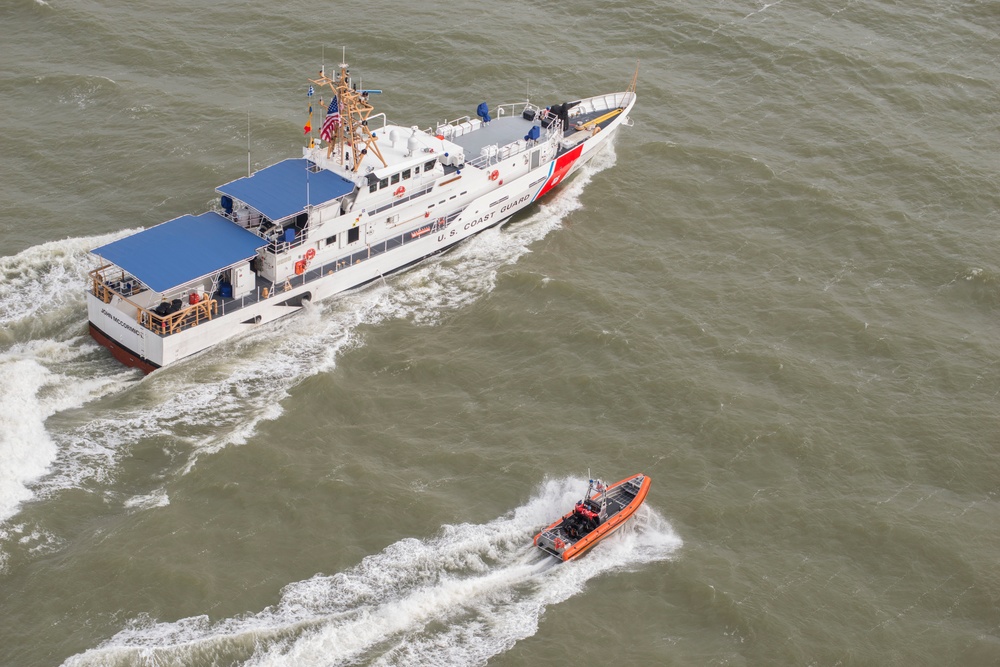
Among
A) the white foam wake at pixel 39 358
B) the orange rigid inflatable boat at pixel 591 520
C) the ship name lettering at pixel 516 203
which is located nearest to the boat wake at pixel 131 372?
the white foam wake at pixel 39 358

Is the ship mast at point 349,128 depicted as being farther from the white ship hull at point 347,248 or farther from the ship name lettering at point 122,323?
the ship name lettering at point 122,323

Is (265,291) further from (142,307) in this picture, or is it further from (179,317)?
(142,307)

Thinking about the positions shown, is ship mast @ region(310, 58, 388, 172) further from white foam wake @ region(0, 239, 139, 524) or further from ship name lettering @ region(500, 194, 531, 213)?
white foam wake @ region(0, 239, 139, 524)

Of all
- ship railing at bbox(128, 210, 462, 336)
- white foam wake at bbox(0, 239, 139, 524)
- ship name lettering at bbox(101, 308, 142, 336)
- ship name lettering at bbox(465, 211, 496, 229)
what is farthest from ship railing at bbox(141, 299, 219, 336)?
ship name lettering at bbox(465, 211, 496, 229)

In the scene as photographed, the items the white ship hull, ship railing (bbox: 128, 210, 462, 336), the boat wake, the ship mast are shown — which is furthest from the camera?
the ship mast

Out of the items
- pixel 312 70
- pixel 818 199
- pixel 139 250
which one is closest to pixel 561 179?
pixel 818 199

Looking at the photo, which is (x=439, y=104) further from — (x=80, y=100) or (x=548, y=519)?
(x=548, y=519)
